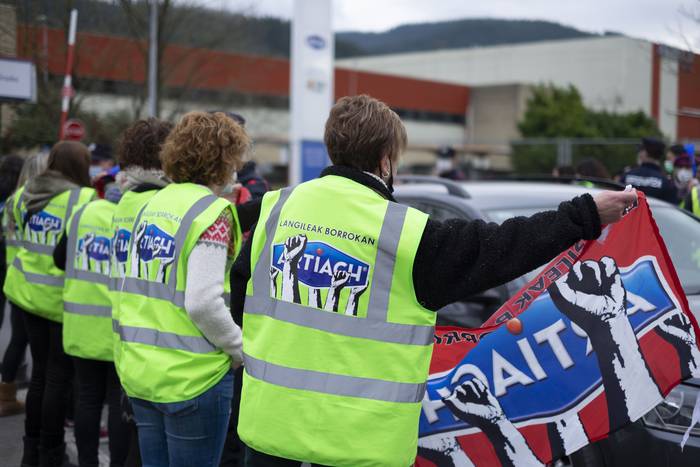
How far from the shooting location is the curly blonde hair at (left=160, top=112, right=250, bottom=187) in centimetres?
320

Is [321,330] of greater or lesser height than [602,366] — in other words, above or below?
above

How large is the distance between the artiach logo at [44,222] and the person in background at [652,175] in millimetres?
4977

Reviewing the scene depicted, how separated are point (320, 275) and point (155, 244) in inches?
38.6

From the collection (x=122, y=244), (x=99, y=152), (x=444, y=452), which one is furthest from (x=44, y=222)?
(x=99, y=152)

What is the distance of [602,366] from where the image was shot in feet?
9.36

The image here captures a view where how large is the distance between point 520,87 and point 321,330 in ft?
159

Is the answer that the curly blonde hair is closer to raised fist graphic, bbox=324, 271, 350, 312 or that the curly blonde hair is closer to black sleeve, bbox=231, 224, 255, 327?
black sleeve, bbox=231, 224, 255, 327

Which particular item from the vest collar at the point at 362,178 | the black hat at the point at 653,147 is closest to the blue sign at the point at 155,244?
the vest collar at the point at 362,178

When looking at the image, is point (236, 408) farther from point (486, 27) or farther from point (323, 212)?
point (486, 27)

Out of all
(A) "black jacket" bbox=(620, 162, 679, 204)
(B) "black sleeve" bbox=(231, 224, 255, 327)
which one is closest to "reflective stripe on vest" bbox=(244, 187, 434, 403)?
(B) "black sleeve" bbox=(231, 224, 255, 327)

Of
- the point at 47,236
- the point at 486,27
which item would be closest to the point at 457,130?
the point at 47,236

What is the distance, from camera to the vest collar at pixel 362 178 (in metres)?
2.41

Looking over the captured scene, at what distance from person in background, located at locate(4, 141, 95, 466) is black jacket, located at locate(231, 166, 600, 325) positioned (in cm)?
257

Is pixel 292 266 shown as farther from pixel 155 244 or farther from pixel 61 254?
pixel 61 254
